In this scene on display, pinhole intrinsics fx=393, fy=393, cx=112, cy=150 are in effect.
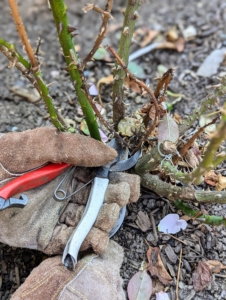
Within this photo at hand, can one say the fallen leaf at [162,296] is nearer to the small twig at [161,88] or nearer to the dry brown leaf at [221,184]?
the dry brown leaf at [221,184]

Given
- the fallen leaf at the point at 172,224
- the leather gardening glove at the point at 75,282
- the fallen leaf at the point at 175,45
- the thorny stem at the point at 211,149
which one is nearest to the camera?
the thorny stem at the point at 211,149

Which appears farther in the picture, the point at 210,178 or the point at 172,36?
the point at 172,36

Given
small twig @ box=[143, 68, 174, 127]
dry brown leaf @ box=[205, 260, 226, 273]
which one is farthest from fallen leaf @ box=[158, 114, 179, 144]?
dry brown leaf @ box=[205, 260, 226, 273]

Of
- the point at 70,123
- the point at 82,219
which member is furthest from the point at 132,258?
the point at 70,123

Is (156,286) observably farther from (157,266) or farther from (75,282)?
(75,282)

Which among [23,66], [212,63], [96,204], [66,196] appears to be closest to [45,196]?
[66,196]

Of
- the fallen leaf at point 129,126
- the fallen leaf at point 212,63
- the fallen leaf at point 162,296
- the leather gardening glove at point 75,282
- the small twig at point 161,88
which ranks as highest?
the fallen leaf at point 212,63

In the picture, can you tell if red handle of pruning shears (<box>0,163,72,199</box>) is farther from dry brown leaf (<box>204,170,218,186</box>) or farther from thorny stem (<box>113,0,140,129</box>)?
dry brown leaf (<box>204,170,218,186</box>)

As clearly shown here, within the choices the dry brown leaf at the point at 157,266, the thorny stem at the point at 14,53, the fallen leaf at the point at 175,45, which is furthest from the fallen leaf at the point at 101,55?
the dry brown leaf at the point at 157,266
